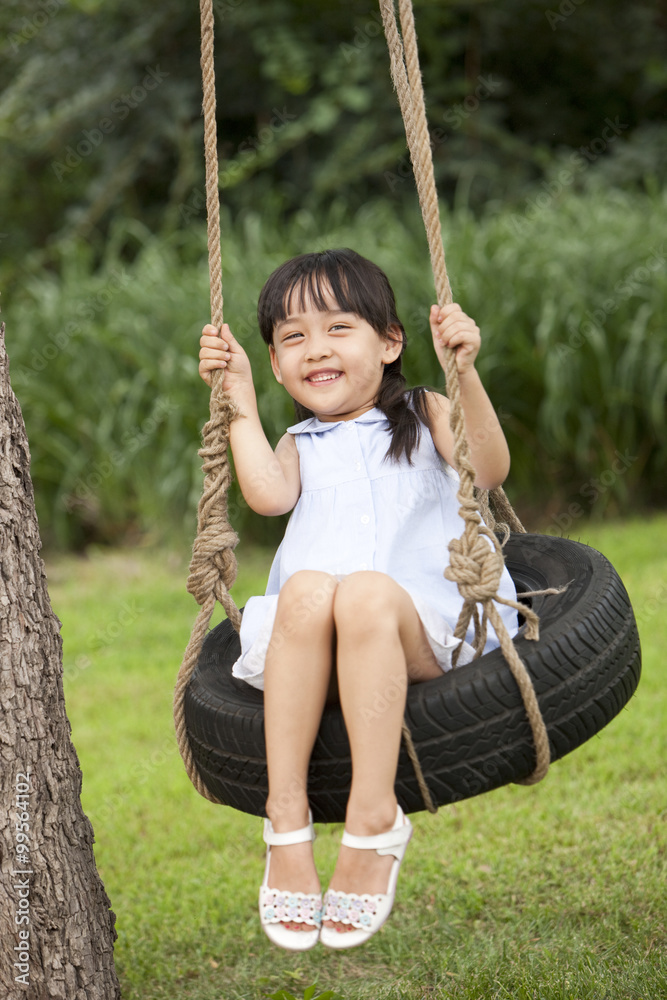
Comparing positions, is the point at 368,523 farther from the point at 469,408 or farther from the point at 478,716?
the point at 478,716

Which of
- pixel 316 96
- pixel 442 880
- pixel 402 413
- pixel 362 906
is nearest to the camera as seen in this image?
pixel 362 906

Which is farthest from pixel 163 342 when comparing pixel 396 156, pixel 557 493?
pixel 396 156

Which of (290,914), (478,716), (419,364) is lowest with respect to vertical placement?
(290,914)

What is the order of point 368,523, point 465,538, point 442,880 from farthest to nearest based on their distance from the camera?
1. point 442,880
2. point 368,523
3. point 465,538

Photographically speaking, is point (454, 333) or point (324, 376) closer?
point (454, 333)

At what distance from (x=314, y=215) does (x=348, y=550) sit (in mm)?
5919

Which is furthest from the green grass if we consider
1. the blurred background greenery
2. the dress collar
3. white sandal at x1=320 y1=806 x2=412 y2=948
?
the blurred background greenery

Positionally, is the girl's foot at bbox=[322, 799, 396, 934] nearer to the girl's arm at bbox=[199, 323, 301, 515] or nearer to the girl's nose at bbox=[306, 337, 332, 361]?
the girl's arm at bbox=[199, 323, 301, 515]

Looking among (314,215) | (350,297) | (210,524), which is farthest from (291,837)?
(314,215)

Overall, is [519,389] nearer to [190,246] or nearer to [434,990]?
[190,246]

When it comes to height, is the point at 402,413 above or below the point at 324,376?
below

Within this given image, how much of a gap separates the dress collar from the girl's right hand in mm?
A: 149

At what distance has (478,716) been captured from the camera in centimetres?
164

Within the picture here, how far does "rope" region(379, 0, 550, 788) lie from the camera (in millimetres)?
1654
